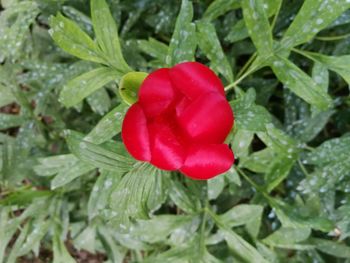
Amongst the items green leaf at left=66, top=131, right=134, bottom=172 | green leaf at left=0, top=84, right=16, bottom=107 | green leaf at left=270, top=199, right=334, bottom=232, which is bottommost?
green leaf at left=270, top=199, right=334, bottom=232

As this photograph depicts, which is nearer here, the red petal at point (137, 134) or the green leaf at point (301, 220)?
the red petal at point (137, 134)

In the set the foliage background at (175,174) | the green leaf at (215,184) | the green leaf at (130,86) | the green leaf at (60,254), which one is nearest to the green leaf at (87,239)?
the foliage background at (175,174)

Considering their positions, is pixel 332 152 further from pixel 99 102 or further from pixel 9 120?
pixel 9 120

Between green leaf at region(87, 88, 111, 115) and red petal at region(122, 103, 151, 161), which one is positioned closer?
red petal at region(122, 103, 151, 161)

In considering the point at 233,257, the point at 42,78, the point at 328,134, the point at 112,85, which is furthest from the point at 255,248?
the point at 42,78

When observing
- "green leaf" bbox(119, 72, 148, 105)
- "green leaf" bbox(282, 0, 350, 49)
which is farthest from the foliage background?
"green leaf" bbox(119, 72, 148, 105)

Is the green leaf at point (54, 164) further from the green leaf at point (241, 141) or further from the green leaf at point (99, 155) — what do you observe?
the green leaf at point (241, 141)

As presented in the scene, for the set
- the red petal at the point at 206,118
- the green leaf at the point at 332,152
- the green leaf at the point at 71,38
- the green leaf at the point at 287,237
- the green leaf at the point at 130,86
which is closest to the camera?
the red petal at the point at 206,118

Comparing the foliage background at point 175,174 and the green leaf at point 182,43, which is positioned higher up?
the green leaf at point 182,43

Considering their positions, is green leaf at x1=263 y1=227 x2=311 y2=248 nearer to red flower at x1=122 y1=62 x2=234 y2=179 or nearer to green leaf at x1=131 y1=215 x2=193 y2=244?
green leaf at x1=131 y1=215 x2=193 y2=244
